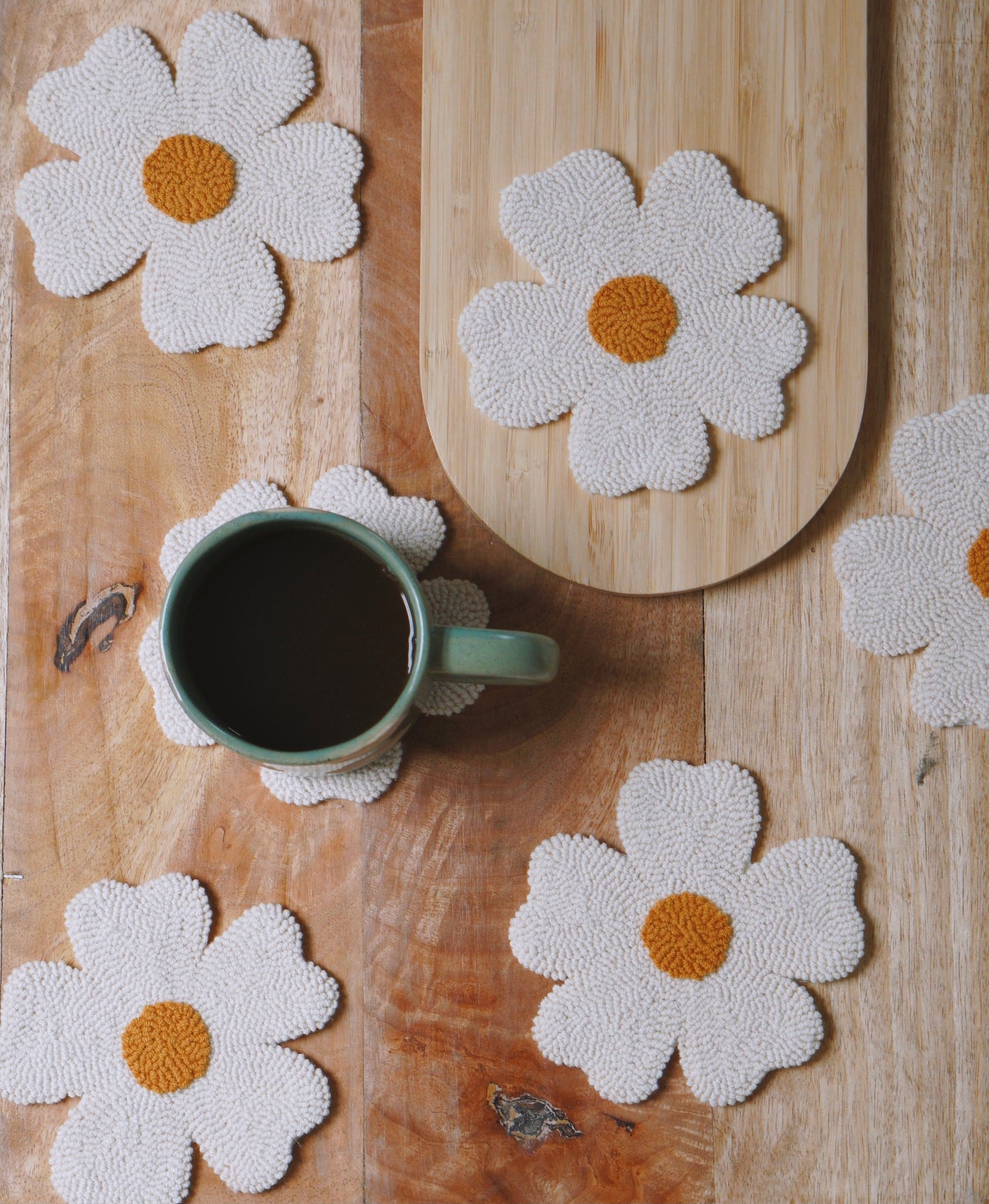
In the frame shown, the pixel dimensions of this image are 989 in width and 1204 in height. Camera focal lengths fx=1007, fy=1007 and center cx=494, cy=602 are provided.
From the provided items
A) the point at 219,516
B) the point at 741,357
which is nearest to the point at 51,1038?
the point at 219,516

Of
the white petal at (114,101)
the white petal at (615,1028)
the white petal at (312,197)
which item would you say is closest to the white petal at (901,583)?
the white petal at (615,1028)

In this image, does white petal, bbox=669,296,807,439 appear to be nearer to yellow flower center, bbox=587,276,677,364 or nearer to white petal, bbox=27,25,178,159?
yellow flower center, bbox=587,276,677,364

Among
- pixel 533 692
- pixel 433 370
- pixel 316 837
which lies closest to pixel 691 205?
pixel 433 370

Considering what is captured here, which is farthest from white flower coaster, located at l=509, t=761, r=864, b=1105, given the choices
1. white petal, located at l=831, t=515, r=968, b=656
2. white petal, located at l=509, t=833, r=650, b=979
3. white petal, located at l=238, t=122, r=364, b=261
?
white petal, located at l=238, t=122, r=364, b=261

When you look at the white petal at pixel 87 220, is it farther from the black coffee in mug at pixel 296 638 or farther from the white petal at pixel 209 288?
the black coffee in mug at pixel 296 638

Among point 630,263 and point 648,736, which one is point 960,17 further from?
point 648,736

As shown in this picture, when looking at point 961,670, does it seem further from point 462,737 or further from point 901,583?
point 462,737
